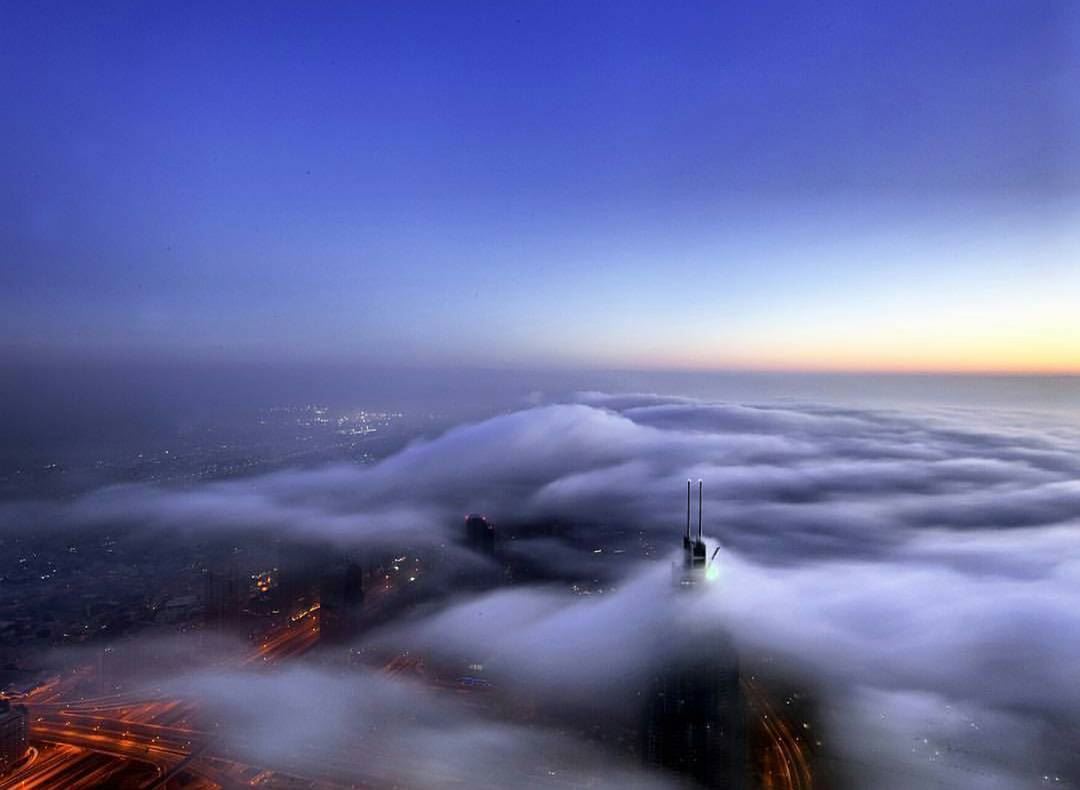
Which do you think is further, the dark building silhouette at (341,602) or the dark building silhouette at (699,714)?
the dark building silhouette at (341,602)

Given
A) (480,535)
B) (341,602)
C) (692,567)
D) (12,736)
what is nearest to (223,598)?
(341,602)

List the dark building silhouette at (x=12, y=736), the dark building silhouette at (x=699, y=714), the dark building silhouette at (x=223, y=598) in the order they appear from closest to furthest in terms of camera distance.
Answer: the dark building silhouette at (x=699, y=714), the dark building silhouette at (x=12, y=736), the dark building silhouette at (x=223, y=598)

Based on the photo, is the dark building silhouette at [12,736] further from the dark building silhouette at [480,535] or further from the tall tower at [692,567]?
the tall tower at [692,567]

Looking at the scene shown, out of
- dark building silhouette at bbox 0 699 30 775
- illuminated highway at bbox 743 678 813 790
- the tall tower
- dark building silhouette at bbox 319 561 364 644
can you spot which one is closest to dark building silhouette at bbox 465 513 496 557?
dark building silhouette at bbox 319 561 364 644

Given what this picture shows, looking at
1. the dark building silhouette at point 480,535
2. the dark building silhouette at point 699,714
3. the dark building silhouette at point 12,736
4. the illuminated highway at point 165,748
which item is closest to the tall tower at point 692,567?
the dark building silhouette at point 699,714

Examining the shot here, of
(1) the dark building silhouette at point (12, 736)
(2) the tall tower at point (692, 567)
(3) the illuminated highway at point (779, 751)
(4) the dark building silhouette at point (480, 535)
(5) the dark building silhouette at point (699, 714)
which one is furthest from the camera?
(4) the dark building silhouette at point (480, 535)

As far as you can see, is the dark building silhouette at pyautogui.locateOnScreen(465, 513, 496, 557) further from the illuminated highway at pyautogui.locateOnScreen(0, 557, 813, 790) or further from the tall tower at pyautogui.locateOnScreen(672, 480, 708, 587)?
the tall tower at pyautogui.locateOnScreen(672, 480, 708, 587)

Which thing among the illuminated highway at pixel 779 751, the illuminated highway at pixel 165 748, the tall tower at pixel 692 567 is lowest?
the illuminated highway at pixel 165 748
